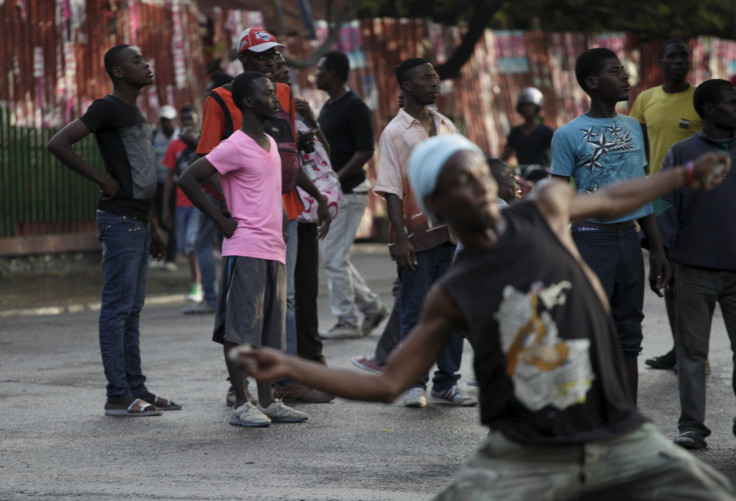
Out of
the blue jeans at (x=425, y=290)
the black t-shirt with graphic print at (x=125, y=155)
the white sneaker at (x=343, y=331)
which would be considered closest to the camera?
the black t-shirt with graphic print at (x=125, y=155)

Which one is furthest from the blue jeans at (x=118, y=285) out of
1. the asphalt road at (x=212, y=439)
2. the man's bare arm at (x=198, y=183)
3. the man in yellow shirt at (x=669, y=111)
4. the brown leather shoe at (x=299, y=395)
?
the man in yellow shirt at (x=669, y=111)

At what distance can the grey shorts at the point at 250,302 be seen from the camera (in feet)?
20.2

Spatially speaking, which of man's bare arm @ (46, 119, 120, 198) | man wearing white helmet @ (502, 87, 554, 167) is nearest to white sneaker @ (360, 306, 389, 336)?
man's bare arm @ (46, 119, 120, 198)

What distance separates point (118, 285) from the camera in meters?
6.50

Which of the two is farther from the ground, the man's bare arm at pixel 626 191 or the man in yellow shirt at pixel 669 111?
the man in yellow shirt at pixel 669 111

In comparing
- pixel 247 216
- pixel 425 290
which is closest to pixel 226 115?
pixel 247 216

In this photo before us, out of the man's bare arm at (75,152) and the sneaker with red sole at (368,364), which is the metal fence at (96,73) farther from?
the man's bare arm at (75,152)

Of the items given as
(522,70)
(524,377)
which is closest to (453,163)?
(524,377)

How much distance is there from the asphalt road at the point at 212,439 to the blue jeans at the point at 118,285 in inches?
10.4

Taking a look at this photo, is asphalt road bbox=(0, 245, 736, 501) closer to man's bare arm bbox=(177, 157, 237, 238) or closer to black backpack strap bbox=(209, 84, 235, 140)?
man's bare arm bbox=(177, 157, 237, 238)

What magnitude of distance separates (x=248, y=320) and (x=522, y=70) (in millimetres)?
17111

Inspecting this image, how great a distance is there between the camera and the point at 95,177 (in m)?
6.41

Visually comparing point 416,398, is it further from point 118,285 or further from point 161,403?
point 118,285

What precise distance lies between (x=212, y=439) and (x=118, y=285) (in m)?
1.12
